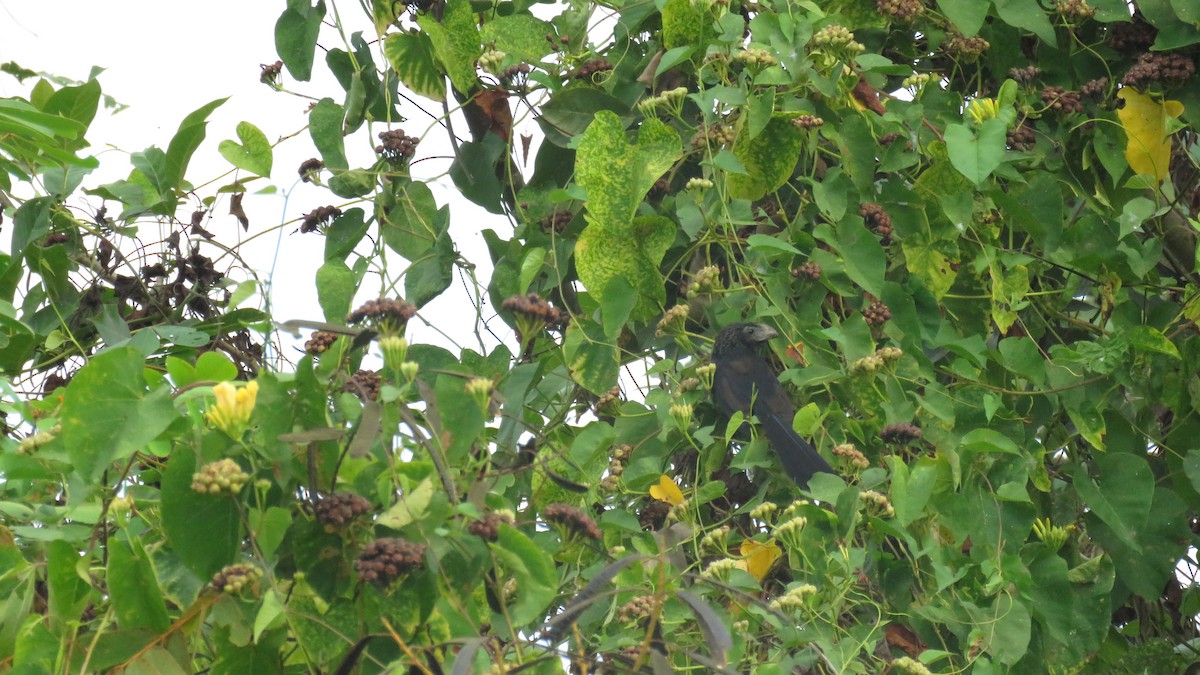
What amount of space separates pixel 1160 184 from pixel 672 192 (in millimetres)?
726

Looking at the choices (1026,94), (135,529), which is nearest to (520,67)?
(1026,94)

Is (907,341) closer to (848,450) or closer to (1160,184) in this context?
(848,450)

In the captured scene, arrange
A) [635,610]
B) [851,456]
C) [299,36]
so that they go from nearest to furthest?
[635,610] < [851,456] < [299,36]

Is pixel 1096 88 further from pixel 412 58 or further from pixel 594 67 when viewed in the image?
pixel 412 58

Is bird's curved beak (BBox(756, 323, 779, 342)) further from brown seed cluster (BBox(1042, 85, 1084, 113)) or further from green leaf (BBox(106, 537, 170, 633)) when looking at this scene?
green leaf (BBox(106, 537, 170, 633))

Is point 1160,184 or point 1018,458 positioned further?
point 1160,184

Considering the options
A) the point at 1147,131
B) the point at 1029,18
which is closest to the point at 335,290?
the point at 1029,18

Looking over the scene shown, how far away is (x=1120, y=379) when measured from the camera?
1.85 m

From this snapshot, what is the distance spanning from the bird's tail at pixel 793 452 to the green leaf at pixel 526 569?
0.75 m

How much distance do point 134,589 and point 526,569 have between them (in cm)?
33

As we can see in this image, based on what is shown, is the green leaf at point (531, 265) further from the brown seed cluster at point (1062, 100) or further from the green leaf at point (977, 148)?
the brown seed cluster at point (1062, 100)

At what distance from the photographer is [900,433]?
5.52 feet

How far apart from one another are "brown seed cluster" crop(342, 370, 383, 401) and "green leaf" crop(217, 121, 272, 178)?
0.94 metres

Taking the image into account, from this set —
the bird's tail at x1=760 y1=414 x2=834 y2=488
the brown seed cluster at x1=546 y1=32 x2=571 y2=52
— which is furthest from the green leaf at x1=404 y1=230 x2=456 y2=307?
the bird's tail at x1=760 y1=414 x2=834 y2=488
